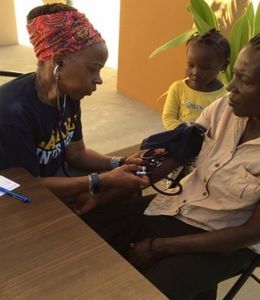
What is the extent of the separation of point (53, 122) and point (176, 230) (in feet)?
1.89

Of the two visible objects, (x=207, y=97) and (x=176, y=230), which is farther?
(x=207, y=97)

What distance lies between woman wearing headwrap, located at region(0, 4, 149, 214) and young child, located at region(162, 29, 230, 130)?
873 mm

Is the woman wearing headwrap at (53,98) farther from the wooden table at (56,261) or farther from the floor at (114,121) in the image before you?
the floor at (114,121)

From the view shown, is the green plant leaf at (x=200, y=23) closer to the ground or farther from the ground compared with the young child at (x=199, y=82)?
farther from the ground

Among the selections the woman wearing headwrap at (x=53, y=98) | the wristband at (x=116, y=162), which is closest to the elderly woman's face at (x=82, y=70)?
the woman wearing headwrap at (x=53, y=98)

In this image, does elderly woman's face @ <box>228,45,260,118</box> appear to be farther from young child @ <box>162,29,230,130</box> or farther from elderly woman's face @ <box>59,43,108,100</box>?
young child @ <box>162,29,230,130</box>

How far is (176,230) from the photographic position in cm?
147

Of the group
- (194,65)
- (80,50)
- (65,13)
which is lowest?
(194,65)

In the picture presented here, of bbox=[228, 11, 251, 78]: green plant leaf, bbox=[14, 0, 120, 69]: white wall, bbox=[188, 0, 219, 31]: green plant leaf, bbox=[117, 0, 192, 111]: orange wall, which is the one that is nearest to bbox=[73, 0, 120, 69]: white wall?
bbox=[14, 0, 120, 69]: white wall

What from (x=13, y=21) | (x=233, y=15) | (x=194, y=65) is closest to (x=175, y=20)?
(x=233, y=15)

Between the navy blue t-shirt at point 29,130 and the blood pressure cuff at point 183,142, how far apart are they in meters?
0.37

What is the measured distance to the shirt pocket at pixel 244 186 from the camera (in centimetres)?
128

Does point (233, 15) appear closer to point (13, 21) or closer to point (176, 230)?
point (176, 230)

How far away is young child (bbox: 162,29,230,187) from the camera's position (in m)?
2.21
